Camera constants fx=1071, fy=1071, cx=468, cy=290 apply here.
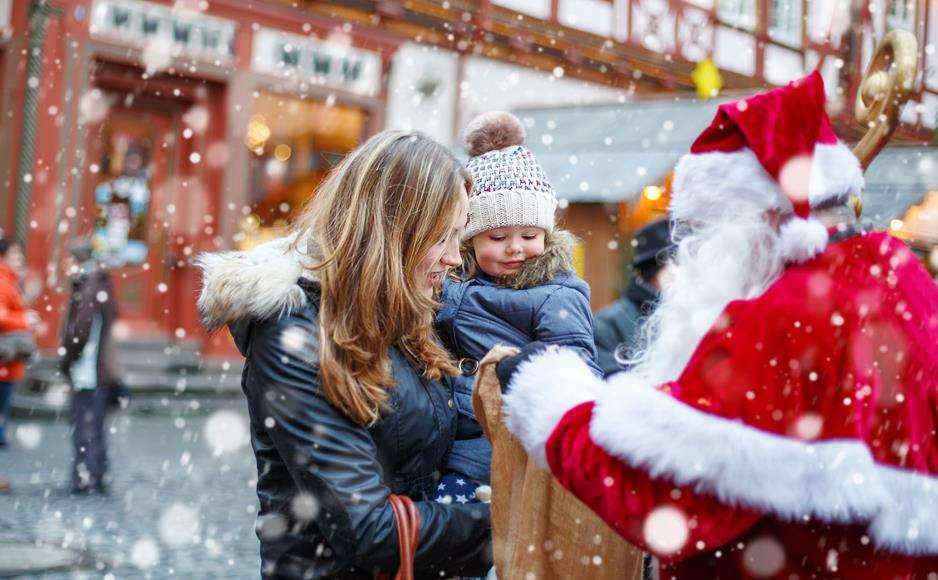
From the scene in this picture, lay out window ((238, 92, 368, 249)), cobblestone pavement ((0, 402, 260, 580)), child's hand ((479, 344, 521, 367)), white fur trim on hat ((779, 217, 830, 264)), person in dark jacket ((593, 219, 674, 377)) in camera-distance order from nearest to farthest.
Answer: white fur trim on hat ((779, 217, 830, 264)), child's hand ((479, 344, 521, 367)), person in dark jacket ((593, 219, 674, 377)), cobblestone pavement ((0, 402, 260, 580)), window ((238, 92, 368, 249))

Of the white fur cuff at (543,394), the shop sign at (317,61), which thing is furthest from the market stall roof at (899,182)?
the white fur cuff at (543,394)

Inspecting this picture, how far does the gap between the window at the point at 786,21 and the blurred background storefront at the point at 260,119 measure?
2.54 meters

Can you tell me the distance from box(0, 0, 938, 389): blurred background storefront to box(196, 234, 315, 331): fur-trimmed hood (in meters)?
7.48

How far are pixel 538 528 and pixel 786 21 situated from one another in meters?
18.4

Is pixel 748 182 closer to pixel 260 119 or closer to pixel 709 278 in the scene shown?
pixel 709 278

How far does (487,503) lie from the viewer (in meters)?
2.40

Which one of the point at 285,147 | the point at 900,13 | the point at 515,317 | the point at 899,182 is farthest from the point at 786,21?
the point at 515,317

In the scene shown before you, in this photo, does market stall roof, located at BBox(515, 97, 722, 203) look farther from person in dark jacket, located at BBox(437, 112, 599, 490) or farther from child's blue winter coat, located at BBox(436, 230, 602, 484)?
child's blue winter coat, located at BBox(436, 230, 602, 484)

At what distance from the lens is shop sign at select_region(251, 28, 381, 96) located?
13594mm

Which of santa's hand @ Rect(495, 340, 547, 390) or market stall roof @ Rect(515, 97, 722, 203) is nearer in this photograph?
santa's hand @ Rect(495, 340, 547, 390)

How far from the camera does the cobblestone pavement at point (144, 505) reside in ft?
19.3

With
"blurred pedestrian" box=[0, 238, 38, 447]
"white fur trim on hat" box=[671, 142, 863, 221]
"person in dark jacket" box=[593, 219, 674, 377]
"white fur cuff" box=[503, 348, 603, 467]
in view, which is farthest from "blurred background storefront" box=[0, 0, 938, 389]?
"white fur cuff" box=[503, 348, 603, 467]

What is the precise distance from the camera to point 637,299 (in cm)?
571

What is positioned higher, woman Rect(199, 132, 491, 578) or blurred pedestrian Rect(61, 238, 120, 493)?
woman Rect(199, 132, 491, 578)
